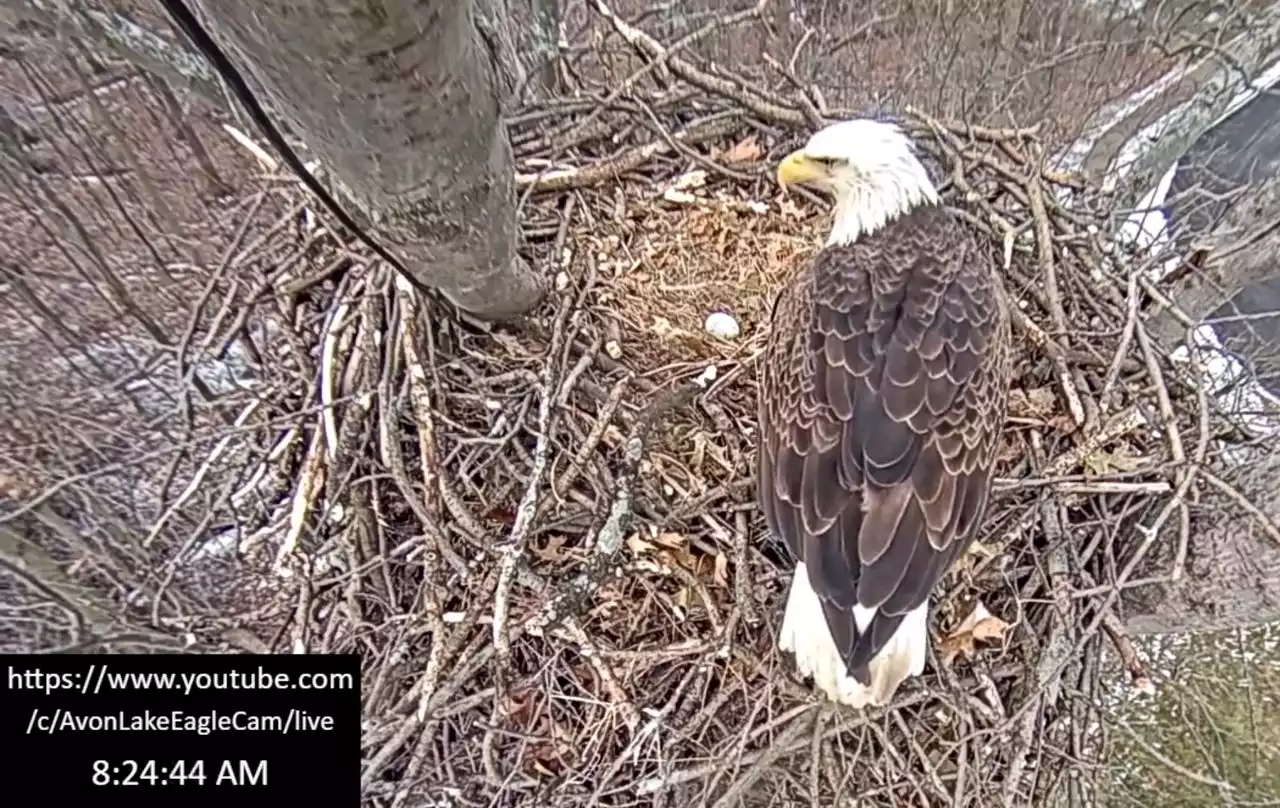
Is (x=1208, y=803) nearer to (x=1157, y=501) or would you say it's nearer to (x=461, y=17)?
(x=1157, y=501)

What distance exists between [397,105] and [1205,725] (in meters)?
2.22

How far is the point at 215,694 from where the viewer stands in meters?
1.43

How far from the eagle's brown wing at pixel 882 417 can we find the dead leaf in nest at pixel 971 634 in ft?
0.83

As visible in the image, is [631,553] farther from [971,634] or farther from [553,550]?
[971,634]

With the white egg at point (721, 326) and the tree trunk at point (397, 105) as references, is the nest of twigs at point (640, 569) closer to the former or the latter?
the white egg at point (721, 326)

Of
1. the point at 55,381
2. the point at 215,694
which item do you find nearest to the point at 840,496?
the point at 215,694

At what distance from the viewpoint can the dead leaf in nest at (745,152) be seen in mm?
1896

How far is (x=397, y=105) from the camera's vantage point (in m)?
0.77

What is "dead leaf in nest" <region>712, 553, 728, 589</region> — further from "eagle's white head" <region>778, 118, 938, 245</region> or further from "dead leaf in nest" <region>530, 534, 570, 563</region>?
"eagle's white head" <region>778, 118, 938, 245</region>

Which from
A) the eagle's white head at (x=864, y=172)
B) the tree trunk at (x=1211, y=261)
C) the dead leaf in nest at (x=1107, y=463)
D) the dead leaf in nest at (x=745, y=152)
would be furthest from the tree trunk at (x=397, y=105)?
the tree trunk at (x=1211, y=261)

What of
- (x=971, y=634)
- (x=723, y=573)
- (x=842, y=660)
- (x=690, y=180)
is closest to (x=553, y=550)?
(x=723, y=573)

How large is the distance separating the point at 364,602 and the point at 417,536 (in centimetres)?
14
